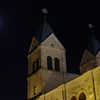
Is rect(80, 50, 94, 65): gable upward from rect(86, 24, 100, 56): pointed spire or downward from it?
downward

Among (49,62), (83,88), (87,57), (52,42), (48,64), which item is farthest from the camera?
(87,57)

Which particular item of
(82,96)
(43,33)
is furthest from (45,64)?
(82,96)

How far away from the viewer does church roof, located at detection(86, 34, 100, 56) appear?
141ft

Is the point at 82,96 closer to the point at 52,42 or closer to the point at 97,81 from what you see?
the point at 97,81

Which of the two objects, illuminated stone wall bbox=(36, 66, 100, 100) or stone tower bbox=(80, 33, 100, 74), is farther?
stone tower bbox=(80, 33, 100, 74)

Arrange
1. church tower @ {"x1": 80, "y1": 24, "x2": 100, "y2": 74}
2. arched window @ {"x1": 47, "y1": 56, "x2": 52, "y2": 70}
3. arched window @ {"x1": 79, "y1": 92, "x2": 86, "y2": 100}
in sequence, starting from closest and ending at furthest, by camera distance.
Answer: arched window @ {"x1": 79, "y1": 92, "x2": 86, "y2": 100}, arched window @ {"x1": 47, "y1": 56, "x2": 52, "y2": 70}, church tower @ {"x1": 80, "y1": 24, "x2": 100, "y2": 74}

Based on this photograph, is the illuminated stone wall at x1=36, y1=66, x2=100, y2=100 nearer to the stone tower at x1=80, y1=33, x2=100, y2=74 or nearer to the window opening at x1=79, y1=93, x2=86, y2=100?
the window opening at x1=79, y1=93, x2=86, y2=100

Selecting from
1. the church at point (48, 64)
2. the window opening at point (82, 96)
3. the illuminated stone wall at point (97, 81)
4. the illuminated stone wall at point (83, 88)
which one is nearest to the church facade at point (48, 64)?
the church at point (48, 64)

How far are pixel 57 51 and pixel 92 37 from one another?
860 cm

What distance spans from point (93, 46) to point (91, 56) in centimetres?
198

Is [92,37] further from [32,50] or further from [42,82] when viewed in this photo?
[42,82]

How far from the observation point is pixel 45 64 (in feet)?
127

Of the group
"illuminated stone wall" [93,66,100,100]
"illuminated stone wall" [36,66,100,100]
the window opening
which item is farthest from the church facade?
"illuminated stone wall" [93,66,100,100]

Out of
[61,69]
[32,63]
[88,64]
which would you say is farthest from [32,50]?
[88,64]
